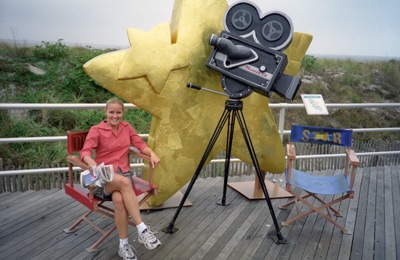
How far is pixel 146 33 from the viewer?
10.8 ft

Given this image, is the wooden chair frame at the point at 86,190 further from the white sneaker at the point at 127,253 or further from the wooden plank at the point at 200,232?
the wooden plank at the point at 200,232

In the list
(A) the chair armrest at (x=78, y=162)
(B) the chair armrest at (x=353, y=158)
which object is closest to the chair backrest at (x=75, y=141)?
(A) the chair armrest at (x=78, y=162)

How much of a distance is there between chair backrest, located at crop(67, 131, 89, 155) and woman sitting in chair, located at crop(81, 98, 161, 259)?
21cm

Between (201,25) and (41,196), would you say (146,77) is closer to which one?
(201,25)

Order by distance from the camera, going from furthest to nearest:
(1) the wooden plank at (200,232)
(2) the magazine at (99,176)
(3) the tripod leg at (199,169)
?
1. (3) the tripod leg at (199,169)
2. (1) the wooden plank at (200,232)
3. (2) the magazine at (99,176)

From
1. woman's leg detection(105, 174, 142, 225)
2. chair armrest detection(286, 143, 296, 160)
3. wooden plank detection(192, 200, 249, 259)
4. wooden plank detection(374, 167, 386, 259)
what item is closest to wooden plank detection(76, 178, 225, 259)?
wooden plank detection(192, 200, 249, 259)

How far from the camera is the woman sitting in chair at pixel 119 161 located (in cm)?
283

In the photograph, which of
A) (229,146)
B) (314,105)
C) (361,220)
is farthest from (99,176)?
(361,220)

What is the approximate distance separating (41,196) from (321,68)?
1062cm

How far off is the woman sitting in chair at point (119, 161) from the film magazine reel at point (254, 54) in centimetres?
92

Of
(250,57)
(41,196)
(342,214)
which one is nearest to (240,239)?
(342,214)

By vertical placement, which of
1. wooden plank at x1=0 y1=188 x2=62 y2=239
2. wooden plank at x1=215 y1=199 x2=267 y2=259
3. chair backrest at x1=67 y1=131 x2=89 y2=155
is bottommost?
wooden plank at x1=0 y1=188 x2=62 y2=239

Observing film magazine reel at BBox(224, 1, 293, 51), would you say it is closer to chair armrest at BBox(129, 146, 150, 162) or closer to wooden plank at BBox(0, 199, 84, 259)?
chair armrest at BBox(129, 146, 150, 162)

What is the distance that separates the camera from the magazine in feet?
8.78
